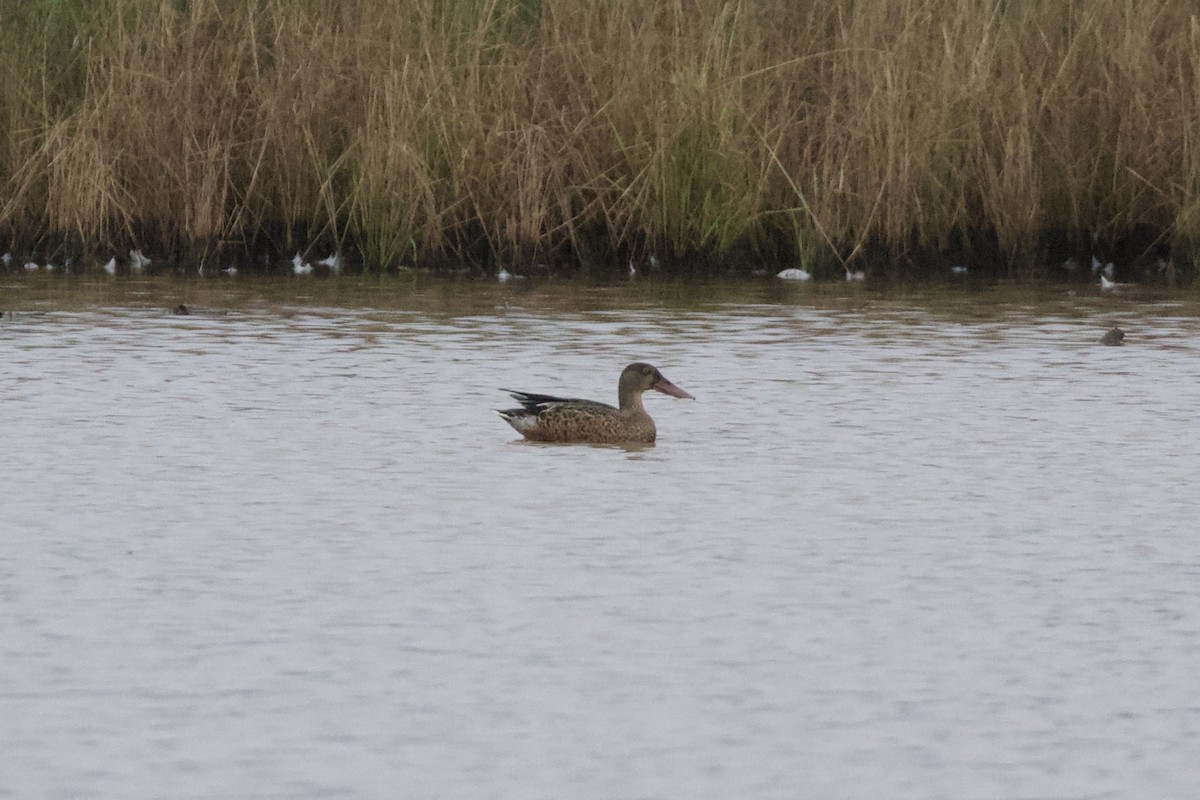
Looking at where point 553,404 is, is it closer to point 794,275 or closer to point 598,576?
point 598,576

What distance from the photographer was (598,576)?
239 inches

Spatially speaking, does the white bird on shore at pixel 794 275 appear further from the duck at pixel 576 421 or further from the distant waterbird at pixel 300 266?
the duck at pixel 576 421

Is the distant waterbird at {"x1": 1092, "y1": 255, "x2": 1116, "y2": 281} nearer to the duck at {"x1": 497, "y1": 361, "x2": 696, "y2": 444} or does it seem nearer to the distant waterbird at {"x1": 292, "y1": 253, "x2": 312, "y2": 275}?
the distant waterbird at {"x1": 292, "y1": 253, "x2": 312, "y2": 275}

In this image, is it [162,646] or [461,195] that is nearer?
[162,646]

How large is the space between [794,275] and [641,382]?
20.4 ft

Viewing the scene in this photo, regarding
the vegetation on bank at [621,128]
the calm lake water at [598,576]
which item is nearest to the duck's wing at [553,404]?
the calm lake water at [598,576]

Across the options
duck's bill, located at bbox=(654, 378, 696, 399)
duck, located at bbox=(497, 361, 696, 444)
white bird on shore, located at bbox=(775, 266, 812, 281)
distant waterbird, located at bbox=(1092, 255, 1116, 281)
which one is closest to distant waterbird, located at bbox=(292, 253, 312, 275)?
white bird on shore, located at bbox=(775, 266, 812, 281)

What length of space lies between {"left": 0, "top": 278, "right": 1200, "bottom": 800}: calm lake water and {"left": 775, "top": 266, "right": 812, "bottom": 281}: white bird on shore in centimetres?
364

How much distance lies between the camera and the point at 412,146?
1473 centimetres

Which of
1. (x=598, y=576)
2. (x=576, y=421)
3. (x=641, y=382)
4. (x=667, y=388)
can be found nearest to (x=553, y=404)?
(x=576, y=421)

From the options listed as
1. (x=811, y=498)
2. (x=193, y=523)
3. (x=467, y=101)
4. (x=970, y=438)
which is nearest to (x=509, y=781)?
(x=193, y=523)

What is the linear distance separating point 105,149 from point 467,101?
2.31m

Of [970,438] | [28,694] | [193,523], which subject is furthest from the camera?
[970,438]

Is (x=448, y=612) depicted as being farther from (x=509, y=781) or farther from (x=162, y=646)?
(x=509, y=781)
